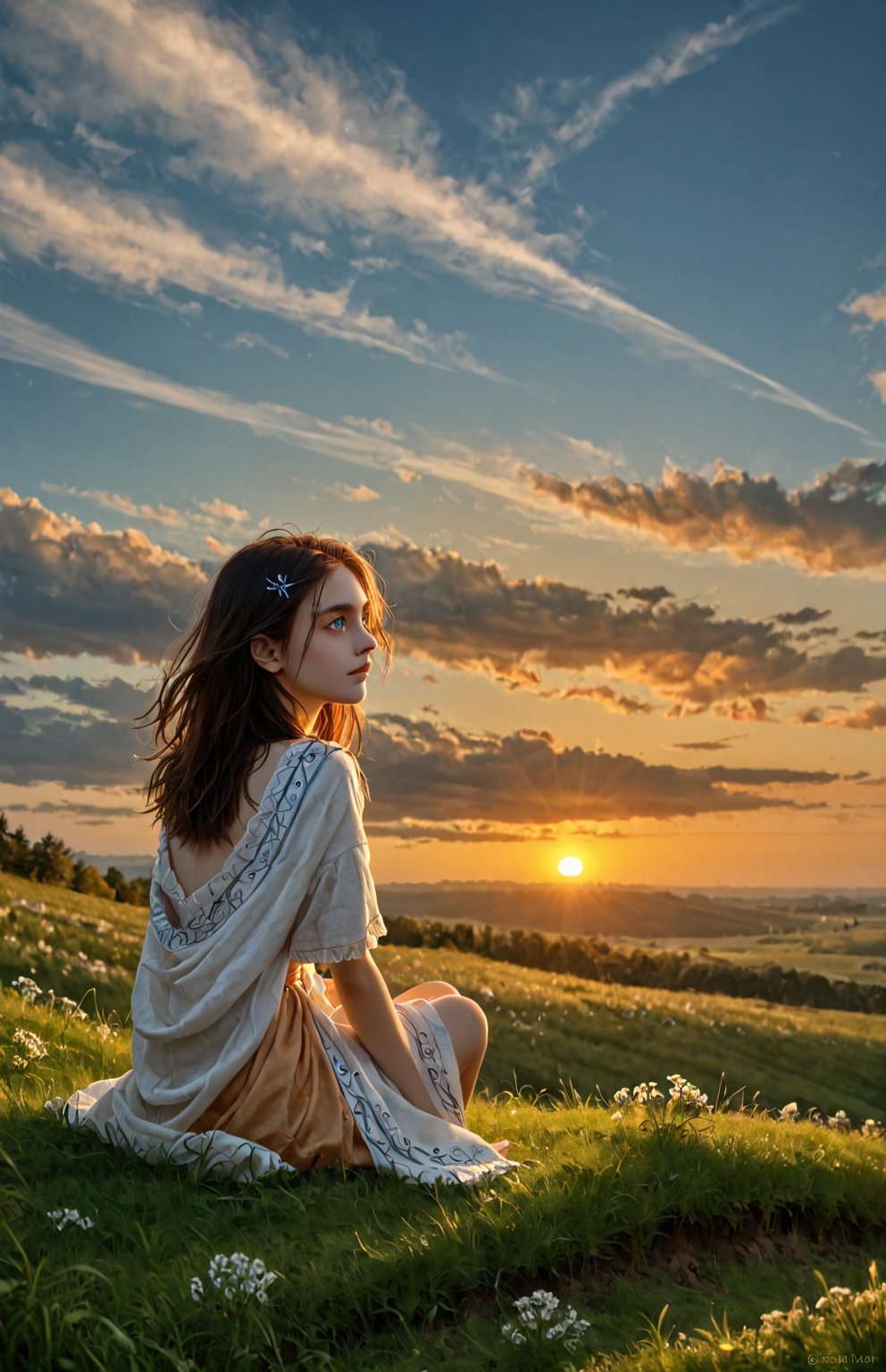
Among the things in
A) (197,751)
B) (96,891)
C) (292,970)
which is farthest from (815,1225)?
(96,891)

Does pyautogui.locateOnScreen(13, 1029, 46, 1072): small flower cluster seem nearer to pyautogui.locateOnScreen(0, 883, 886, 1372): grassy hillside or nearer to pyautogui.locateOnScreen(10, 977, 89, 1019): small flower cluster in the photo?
pyautogui.locateOnScreen(0, 883, 886, 1372): grassy hillside

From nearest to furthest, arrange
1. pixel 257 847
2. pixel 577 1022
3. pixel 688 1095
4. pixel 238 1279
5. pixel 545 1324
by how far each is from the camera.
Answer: pixel 238 1279 < pixel 545 1324 < pixel 257 847 < pixel 688 1095 < pixel 577 1022

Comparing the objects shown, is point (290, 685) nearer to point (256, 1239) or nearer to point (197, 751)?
point (197, 751)

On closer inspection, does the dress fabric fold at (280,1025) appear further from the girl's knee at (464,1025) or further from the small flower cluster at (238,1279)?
the small flower cluster at (238,1279)

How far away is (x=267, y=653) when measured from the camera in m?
5.89

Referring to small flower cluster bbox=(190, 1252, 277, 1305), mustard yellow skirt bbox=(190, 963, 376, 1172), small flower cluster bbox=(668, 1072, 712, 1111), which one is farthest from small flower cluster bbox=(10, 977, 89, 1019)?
small flower cluster bbox=(190, 1252, 277, 1305)

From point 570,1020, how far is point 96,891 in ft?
35.3

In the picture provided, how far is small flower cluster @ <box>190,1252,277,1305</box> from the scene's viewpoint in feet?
13.3

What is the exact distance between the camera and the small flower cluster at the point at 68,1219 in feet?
15.6

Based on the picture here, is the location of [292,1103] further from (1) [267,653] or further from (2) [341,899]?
(1) [267,653]

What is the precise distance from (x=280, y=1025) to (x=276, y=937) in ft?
1.70

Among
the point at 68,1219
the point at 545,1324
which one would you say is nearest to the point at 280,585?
the point at 68,1219

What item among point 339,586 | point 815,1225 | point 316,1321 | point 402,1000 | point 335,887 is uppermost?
point 339,586

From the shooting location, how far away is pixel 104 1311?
13.1ft
